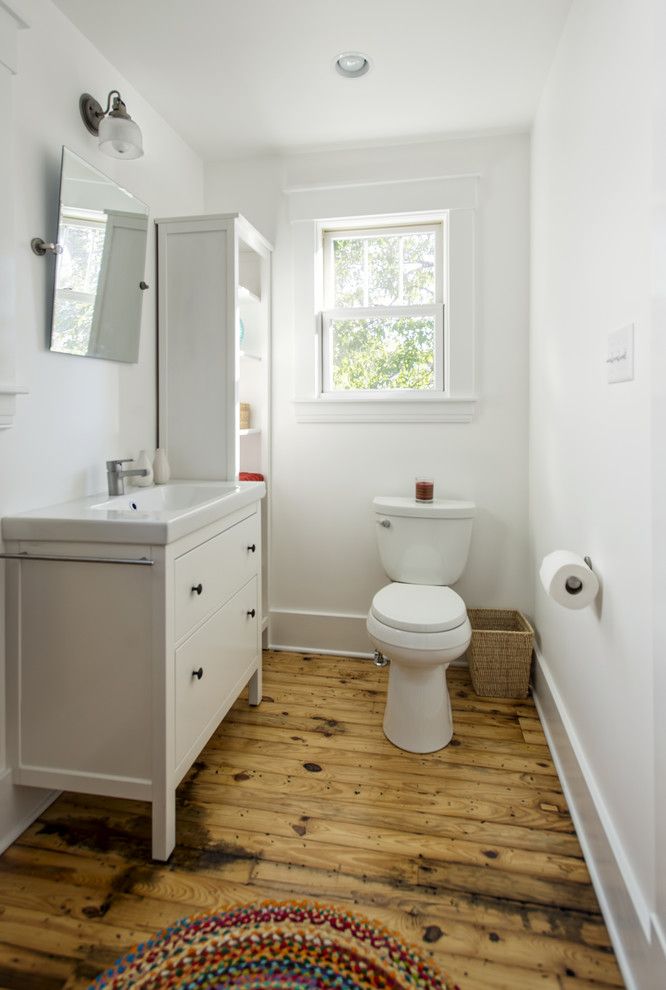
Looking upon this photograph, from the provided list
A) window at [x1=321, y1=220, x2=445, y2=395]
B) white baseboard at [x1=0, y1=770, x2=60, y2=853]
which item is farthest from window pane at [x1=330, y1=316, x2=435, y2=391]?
white baseboard at [x1=0, y1=770, x2=60, y2=853]

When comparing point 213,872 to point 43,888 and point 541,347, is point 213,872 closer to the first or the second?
point 43,888

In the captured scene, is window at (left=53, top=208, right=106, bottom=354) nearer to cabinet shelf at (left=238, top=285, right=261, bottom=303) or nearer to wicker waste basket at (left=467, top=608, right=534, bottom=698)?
cabinet shelf at (left=238, top=285, right=261, bottom=303)

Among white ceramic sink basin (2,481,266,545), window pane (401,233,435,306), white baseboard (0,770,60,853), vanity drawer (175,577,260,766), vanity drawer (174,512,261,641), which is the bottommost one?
white baseboard (0,770,60,853)

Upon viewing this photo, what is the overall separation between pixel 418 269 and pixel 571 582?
5.85ft

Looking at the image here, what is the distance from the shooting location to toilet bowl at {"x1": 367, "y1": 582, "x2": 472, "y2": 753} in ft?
5.96

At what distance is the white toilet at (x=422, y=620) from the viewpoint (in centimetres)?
183

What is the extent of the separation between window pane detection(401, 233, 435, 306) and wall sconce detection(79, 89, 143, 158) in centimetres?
130

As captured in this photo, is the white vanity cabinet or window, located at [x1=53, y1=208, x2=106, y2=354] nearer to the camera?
the white vanity cabinet

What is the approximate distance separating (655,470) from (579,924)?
102cm

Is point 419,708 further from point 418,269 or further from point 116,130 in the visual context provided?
point 116,130

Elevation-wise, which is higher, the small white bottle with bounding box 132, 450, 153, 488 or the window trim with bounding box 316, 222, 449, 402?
the window trim with bounding box 316, 222, 449, 402

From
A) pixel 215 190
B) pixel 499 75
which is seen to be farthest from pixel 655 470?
pixel 215 190

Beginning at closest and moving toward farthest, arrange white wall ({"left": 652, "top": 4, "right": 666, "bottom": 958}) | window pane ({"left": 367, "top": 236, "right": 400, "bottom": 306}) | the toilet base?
1. white wall ({"left": 652, "top": 4, "right": 666, "bottom": 958})
2. the toilet base
3. window pane ({"left": 367, "top": 236, "right": 400, "bottom": 306})

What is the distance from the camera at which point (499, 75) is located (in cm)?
208
